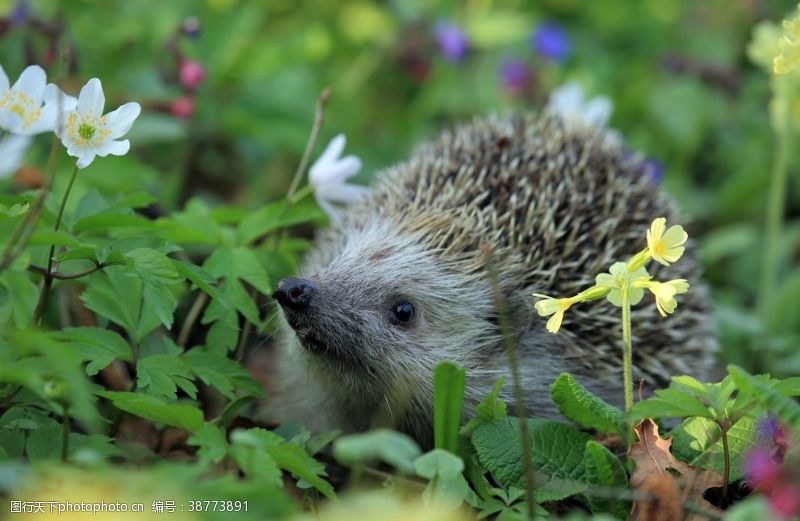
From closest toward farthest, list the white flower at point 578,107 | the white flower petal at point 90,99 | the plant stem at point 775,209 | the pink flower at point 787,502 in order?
1. the pink flower at point 787,502
2. the white flower petal at point 90,99
3. the plant stem at point 775,209
4. the white flower at point 578,107

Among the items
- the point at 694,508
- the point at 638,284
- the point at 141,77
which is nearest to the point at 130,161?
the point at 141,77

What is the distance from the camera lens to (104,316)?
7.63ft

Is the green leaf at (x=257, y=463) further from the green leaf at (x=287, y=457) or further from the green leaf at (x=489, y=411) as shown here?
the green leaf at (x=489, y=411)

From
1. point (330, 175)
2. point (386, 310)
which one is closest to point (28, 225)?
point (386, 310)

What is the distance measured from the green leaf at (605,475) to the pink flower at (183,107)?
2.34 m

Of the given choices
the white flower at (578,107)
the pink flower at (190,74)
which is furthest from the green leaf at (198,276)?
the white flower at (578,107)

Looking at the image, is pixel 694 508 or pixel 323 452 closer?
pixel 694 508

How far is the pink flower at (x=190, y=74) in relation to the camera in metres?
3.65

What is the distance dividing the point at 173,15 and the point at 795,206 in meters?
3.21

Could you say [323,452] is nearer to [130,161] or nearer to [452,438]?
[452,438]

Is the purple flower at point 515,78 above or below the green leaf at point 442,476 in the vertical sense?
above

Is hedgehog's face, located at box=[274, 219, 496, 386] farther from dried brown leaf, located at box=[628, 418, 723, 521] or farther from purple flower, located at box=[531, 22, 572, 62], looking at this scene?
purple flower, located at box=[531, 22, 572, 62]

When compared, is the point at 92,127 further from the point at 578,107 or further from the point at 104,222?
the point at 578,107

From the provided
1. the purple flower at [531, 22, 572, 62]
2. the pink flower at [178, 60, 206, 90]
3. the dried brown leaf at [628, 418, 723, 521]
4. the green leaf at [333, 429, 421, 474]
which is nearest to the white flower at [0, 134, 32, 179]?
the green leaf at [333, 429, 421, 474]
